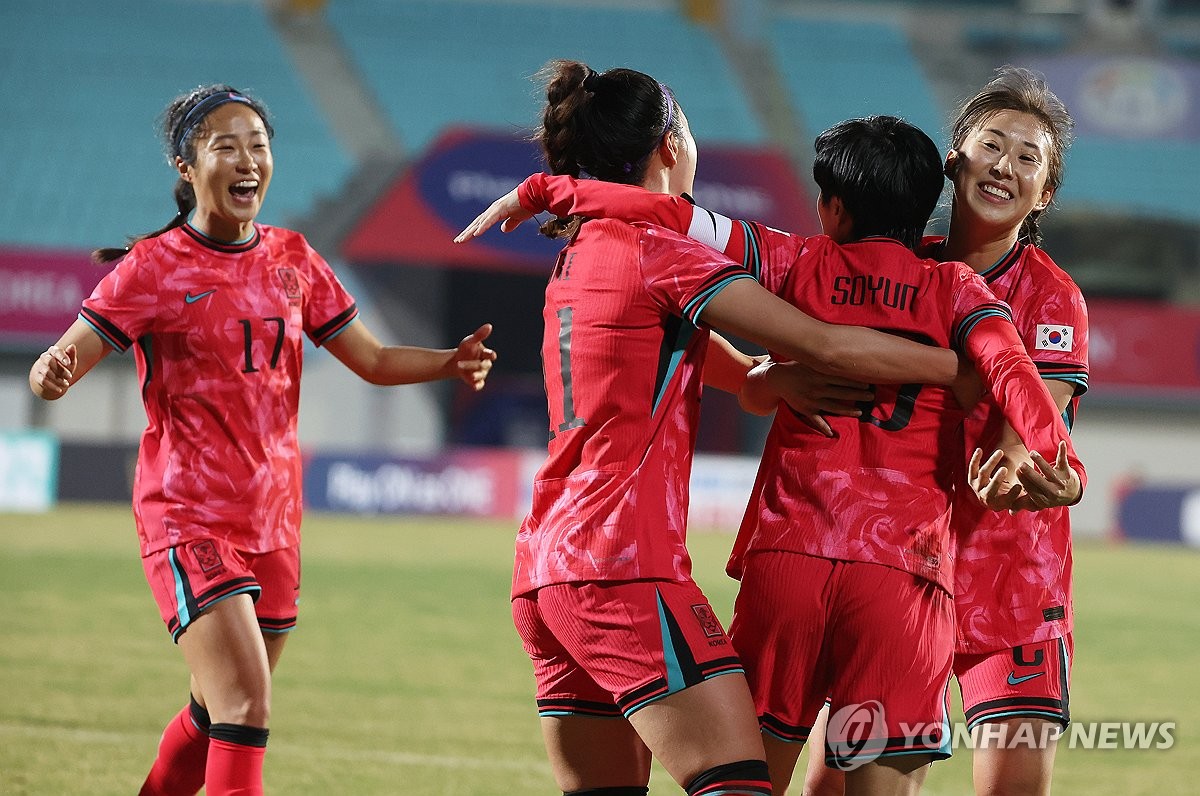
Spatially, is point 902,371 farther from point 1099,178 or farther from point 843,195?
point 1099,178

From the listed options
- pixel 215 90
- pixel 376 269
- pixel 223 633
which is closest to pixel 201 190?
pixel 215 90

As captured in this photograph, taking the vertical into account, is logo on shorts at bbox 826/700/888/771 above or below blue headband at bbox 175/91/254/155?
below

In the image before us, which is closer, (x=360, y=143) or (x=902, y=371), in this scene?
(x=902, y=371)

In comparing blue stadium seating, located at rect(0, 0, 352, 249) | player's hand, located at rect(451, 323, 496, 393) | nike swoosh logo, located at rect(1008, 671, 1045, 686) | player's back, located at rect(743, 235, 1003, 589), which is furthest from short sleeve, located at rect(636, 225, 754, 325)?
blue stadium seating, located at rect(0, 0, 352, 249)

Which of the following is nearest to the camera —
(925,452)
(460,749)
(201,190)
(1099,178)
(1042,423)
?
(1042,423)

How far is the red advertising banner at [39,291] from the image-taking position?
21.6 m

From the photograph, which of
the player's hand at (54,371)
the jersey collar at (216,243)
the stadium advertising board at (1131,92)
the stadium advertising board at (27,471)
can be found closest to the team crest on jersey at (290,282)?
the jersey collar at (216,243)

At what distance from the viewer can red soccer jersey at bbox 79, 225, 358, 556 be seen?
4004mm

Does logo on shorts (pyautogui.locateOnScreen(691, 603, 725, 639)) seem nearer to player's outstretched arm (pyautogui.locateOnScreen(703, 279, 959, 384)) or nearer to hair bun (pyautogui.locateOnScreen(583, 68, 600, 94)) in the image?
player's outstretched arm (pyautogui.locateOnScreen(703, 279, 959, 384))

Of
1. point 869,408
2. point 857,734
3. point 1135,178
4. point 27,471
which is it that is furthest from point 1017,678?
point 1135,178

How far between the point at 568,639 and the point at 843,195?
1.09 meters

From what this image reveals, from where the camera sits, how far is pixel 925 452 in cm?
300

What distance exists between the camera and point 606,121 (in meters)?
2.98

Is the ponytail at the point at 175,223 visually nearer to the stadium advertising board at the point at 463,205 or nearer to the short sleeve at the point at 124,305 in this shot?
A: the short sleeve at the point at 124,305
